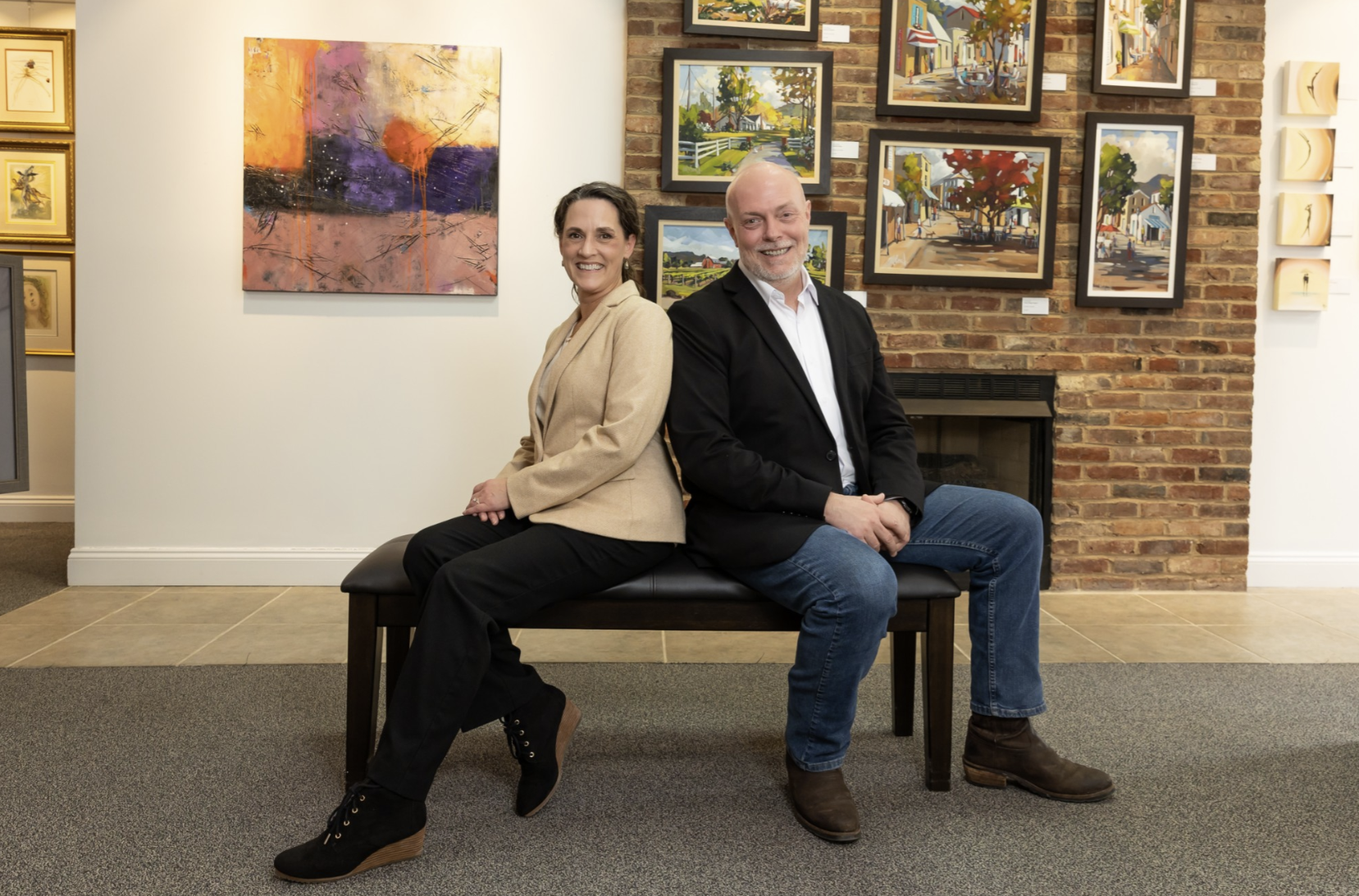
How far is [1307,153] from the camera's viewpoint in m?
3.93

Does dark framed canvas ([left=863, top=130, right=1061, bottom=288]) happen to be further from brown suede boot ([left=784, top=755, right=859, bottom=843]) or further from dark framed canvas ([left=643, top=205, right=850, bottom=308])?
brown suede boot ([left=784, top=755, right=859, bottom=843])

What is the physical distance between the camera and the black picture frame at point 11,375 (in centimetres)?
284

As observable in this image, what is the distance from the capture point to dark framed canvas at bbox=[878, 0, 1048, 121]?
3643 mm

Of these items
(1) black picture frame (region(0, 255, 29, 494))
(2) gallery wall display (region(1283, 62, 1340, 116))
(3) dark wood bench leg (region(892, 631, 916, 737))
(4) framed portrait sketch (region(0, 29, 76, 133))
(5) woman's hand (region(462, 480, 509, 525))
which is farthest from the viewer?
(4) framed portrait sketch (region(0, 29, 76, 133))

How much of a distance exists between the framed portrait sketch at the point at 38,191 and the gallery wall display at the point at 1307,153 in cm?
583

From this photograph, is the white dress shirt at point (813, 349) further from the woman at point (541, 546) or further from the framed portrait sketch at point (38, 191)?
the framed portrait sketch at point (38, 191)

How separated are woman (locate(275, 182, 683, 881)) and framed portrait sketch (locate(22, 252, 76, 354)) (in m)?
4.33

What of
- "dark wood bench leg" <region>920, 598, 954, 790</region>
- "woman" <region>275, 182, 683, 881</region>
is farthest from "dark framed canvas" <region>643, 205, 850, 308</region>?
"dark wood bench leg" <region>920, 598, 954, 790</region>

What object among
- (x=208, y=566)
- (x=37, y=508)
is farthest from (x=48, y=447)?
(x=208, y=566)

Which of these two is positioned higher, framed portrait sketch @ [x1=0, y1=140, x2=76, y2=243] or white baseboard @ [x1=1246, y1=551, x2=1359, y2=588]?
framed portrait sketch @ [x1=0, y1=140, x2=76, y2=243]

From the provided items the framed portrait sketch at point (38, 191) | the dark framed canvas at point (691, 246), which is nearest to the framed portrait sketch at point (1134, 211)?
the dark framed canvas at point (691, 246)

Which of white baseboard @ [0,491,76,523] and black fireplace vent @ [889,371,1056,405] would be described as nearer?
black fireplace vent @ [889,371,1056,405]

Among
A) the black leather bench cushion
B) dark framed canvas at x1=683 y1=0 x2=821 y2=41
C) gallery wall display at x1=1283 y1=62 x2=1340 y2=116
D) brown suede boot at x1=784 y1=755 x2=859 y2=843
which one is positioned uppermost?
dark framed canvas at x1=683 y1=0 x2=821 y2=41

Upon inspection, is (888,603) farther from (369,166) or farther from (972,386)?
(369,166)
